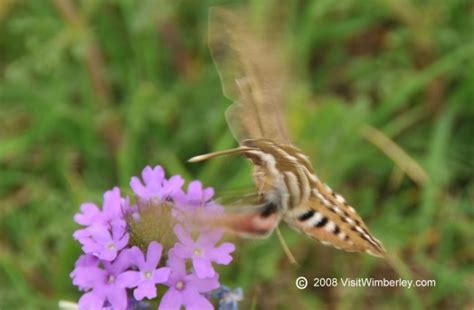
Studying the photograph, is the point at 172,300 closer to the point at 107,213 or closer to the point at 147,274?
the point at 147,274

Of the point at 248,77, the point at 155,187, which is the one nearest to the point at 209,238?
the point at 155,187

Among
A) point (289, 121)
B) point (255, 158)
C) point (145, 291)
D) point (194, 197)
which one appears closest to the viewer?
point (145, 291)

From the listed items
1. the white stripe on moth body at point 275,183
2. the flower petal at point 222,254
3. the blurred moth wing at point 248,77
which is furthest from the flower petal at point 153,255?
the blurred moth wing at point 248,77

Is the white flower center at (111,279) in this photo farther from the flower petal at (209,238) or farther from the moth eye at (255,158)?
the moth eye at (255,158)

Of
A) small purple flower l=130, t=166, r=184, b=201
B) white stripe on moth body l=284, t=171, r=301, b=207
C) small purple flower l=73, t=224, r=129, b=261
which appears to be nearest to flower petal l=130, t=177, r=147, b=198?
small purple flower l=130, t=166, r=184, b=201

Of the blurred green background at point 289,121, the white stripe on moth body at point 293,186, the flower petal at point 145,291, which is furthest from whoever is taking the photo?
the blurred green background at point 289,121

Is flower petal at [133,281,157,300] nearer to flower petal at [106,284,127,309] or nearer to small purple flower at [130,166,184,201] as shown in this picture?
flower petal at [106,284,127,309]

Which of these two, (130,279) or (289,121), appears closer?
(130,279)
